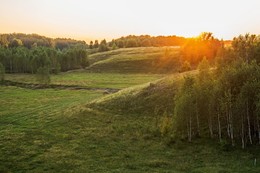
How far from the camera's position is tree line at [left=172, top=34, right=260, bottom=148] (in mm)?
50031

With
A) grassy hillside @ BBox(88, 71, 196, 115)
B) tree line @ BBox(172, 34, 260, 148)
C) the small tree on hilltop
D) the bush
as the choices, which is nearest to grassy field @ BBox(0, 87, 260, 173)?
grassy hillside @ BBox(88, 71, 196, 115)

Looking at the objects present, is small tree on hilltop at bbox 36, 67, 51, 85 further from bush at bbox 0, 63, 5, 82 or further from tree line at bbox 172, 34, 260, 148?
tree line at bbox 172, 34, 260, 148

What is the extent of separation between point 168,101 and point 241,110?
1005 inches

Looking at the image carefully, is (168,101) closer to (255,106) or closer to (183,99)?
(183,99)

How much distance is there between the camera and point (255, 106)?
50.4 meters

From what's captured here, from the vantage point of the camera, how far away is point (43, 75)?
5586 inches

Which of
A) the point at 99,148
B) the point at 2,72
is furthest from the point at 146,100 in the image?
the point at 2,72

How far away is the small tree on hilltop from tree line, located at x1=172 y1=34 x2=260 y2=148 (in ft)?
304

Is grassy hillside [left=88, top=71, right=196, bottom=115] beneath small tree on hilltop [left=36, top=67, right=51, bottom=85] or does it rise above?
beneath

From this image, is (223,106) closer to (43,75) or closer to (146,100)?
(146,100)

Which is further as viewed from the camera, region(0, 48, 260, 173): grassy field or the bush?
the bush

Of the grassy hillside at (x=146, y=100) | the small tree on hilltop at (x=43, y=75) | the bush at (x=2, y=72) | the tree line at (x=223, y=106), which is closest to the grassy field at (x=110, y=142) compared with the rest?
the grassy hillside at (x=146, y=100)

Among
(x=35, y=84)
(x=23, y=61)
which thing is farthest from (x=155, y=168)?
(x=23, y=61)

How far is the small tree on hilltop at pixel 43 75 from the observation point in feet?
459
